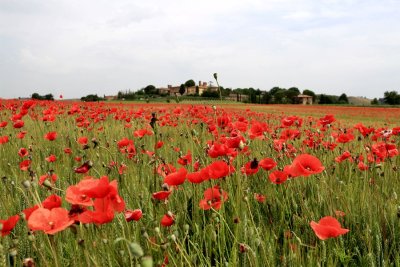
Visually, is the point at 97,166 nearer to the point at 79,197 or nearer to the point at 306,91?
the point at 79,197

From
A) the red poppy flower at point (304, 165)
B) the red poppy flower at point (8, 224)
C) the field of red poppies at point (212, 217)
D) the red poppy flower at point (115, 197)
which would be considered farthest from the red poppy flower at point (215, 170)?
the red poppy flower at point (8, 224)

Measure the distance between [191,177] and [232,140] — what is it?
1.18 feet

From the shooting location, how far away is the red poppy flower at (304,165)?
1645 millimetres

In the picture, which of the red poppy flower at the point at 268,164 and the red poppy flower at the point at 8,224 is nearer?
the red poppy flower at the point at 8,224

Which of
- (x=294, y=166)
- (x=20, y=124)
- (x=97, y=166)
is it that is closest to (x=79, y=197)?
(x=294, y=166)

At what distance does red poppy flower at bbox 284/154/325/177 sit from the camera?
5.40 ft

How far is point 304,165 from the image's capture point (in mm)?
1765

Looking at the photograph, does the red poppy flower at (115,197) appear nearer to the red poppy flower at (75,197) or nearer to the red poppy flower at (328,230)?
the red poppy flower at (75,197)

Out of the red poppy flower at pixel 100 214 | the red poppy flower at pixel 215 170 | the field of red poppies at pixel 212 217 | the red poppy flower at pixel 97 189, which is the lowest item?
the field of red poppies at pixel 212 217

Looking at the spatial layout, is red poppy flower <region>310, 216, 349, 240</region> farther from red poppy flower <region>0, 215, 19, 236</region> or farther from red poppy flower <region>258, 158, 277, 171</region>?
red poppy flower <region>0, 215, 19, 236</region>

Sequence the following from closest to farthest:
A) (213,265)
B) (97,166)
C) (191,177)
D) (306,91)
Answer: (191,177) → (213,265) → (97,166) → (306,91)

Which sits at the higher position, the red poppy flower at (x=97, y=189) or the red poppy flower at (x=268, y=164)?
the red poppy flower at (x=97, y=189)

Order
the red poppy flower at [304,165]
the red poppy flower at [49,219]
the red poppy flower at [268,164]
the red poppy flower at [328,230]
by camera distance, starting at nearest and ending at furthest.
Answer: the red poppy flower at [49,219]
the red poppy flower at [328,230]
the red poppy flower at [304,165]
the red poppy flower at [268,164]

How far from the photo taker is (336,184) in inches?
116
